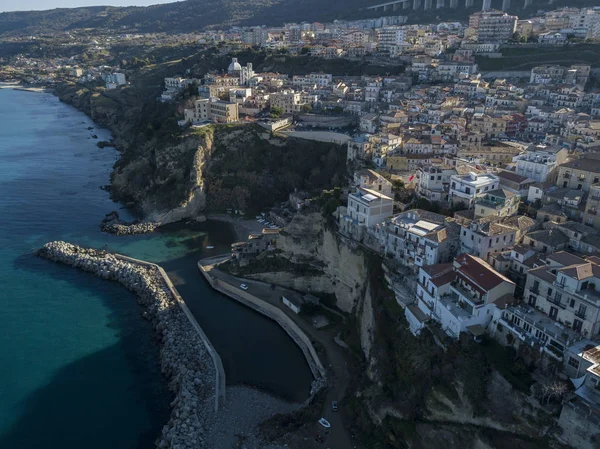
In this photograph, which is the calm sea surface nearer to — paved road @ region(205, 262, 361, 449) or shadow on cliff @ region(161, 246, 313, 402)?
shadow on cliff @ region(161, 246, 313, 402)

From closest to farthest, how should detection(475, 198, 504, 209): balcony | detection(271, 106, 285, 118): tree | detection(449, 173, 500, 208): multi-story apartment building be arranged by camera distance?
1. detection(475, 198, 504, 209): balcony
2. detection(449, 173, 500, 208): multi-story apartment building
3. detection(271, 106, 285, 118): tree

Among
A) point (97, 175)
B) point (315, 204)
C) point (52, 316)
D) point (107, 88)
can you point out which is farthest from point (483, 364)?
point (107, 88)

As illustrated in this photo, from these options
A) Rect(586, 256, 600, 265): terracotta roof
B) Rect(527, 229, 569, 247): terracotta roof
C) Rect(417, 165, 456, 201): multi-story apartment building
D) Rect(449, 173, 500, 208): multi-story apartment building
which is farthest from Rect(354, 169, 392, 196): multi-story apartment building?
Rect(586, 256, 600, 265): terracotta roof

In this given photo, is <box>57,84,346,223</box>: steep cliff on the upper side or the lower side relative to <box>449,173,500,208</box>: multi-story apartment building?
lower

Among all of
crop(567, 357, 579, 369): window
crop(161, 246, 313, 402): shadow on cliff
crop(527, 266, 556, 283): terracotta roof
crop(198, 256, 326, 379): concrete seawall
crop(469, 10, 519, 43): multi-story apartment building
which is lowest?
crop(161, 246, 313, 402): shadow on cliff

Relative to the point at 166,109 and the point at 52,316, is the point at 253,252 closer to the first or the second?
the point at 52,316

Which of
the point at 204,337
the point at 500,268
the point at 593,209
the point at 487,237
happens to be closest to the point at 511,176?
the point at 593,209

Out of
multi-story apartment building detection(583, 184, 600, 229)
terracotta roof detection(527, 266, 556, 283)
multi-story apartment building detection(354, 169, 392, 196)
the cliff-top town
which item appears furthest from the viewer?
multi-story apartment building detection(354, 169, 392, 196)
